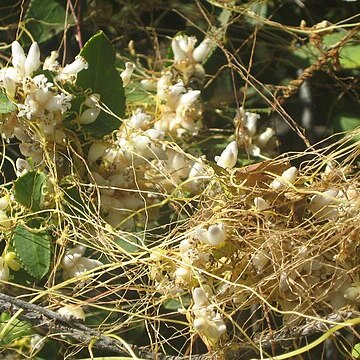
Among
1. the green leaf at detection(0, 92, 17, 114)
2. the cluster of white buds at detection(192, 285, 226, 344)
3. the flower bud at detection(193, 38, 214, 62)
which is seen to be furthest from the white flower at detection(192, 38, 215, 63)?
the cluster of white buds at detection(192, 285, 226, 344)

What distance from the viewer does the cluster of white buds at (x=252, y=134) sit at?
1.29 meters

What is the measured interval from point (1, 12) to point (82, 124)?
1.22 feet

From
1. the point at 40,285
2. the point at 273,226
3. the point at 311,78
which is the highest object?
the point at 273,226

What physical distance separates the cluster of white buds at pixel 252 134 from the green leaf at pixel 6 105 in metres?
0.32

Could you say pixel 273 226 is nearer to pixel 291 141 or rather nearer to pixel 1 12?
pixel 291 141

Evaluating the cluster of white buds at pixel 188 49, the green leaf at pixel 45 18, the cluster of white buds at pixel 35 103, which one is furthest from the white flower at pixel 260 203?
the green leaf at pixel 45 18

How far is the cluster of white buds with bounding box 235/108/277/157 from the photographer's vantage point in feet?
4.25

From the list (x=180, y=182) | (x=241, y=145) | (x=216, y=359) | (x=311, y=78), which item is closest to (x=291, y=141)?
(x=311, y=78)

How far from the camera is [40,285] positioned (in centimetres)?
128

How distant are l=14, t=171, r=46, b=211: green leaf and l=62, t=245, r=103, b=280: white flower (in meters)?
0.07

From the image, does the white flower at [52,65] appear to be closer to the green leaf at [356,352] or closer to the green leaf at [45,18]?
the green leaf at [45,18]

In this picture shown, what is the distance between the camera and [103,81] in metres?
1.16

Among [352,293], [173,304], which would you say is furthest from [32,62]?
[352,293]

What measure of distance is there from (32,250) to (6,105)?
161 mm
